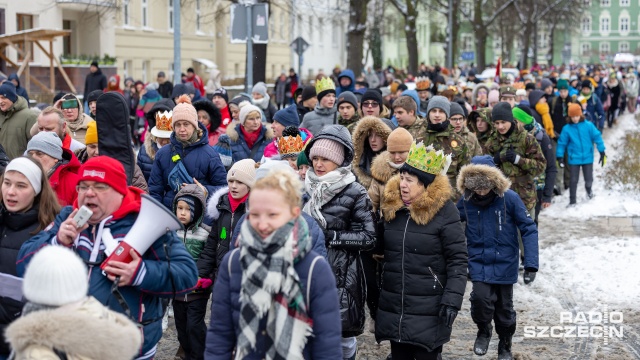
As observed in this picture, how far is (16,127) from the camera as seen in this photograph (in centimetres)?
1020

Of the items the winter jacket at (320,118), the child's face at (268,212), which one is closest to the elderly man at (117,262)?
the child's face at (268,212)

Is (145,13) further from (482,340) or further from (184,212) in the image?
(482,340)

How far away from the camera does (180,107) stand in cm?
825

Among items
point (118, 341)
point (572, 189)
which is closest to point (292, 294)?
point (118, 341)

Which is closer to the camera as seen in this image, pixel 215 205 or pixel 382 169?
pixel 215 205

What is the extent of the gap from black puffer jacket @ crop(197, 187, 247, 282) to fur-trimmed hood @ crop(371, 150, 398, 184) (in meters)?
1.33

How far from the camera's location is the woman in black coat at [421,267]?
620cm

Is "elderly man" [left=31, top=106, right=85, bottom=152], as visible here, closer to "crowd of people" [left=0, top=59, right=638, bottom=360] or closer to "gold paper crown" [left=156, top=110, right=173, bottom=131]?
"crowd of people" [left=0, top=59, right=638, bottom=360]

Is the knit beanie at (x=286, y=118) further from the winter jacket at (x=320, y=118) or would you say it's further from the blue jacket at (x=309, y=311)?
the blue jacket at (x=309, y=311)

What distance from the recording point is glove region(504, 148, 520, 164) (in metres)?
10.4

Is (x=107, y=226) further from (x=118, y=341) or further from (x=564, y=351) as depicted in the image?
(x=564, y=351)

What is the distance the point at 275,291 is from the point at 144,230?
0.77m

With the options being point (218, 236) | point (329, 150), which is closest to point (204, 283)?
point (218, 236)

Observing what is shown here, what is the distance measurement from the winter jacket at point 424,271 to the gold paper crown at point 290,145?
1598 mm
